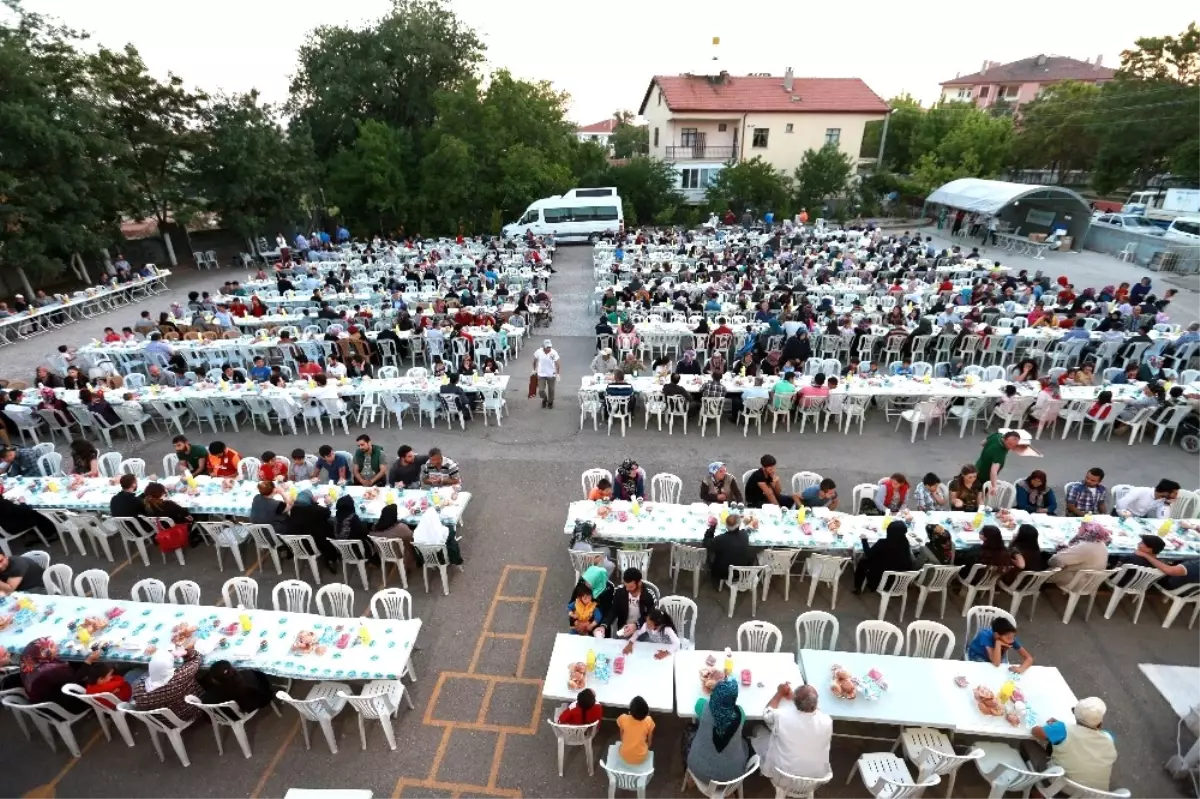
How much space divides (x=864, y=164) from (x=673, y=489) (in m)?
43.9

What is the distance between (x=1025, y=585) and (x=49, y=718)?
1075 centimetres

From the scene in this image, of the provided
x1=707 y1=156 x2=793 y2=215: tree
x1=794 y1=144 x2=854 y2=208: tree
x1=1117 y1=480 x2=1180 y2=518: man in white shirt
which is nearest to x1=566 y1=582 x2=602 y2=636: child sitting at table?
x1=1117 y1=480 x2=1180 y2=518: man in white shirt

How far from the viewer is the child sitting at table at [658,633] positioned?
6.10 metres

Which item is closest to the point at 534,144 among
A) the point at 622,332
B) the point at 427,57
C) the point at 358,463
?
the point at 427,57

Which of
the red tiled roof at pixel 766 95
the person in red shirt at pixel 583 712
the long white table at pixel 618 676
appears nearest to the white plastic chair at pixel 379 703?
the long white table at pixel 618 676

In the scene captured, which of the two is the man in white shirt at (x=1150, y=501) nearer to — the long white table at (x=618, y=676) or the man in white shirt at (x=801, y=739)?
the man in white shirt at (x=801, y=739)

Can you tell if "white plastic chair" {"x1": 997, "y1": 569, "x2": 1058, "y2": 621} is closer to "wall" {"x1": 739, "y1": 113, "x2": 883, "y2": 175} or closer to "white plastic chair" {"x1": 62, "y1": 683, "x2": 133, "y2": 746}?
"white plastic chair" {"x1": 62, "y1": 683, "x2": 133, "y2": 746}

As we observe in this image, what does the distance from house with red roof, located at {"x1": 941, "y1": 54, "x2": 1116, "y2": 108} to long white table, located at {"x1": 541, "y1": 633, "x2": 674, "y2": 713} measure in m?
84.0

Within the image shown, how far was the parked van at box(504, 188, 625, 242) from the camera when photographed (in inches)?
1209

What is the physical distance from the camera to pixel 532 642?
23.9ft

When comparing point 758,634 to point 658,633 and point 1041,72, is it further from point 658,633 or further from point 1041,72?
point 1041,72

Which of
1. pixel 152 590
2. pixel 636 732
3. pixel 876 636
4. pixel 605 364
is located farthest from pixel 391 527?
pixel 605 364

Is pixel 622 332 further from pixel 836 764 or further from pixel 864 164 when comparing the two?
pixel 864 164

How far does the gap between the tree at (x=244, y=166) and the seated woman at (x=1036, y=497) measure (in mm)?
31635
